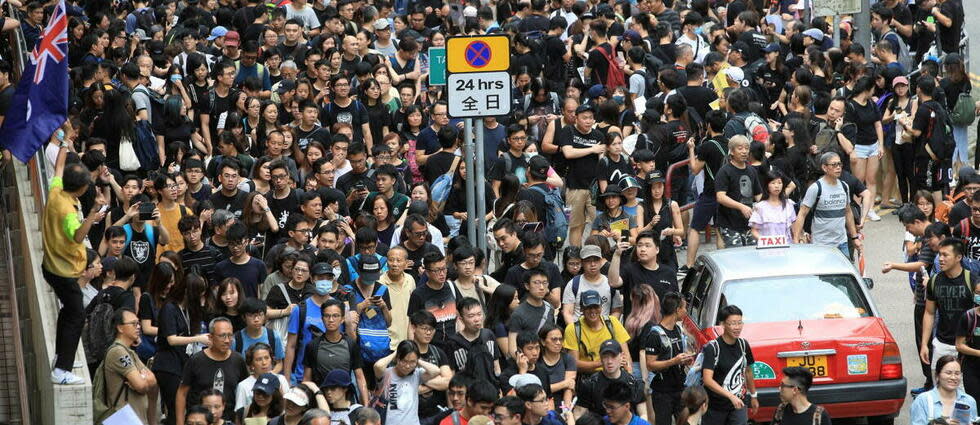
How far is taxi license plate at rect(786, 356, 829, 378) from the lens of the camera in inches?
508

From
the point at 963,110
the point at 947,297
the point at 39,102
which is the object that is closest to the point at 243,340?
the point at 39,102

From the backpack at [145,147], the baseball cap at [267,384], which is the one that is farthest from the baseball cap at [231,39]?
the baseball cap at [267,384]

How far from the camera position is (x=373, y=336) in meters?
12.7

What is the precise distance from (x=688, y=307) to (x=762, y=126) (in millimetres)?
4223

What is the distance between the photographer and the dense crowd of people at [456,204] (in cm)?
1193

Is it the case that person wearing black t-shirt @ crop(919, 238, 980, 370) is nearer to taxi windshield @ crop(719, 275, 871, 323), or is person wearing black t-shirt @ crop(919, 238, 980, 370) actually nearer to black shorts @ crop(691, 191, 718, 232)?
taxi windshield @ crop(719, 275, 871, 323)

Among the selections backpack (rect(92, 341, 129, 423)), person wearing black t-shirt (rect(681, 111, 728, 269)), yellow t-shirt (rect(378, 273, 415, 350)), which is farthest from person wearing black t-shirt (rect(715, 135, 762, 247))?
backpack (rect(92, 341, 129, 423))

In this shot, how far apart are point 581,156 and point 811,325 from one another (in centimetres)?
506

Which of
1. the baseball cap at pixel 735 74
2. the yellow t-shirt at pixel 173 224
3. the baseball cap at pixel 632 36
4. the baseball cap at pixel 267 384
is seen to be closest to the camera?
the baseball cap at pixel 267 384

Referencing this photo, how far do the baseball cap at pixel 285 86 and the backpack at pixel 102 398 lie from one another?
26.1ft

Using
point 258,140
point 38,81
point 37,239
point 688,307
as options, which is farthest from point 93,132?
point 688,307

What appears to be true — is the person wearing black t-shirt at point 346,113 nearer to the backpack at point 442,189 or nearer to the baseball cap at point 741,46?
the backpack at point 442,189

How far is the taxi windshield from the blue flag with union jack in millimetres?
5312

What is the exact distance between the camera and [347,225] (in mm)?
14719
